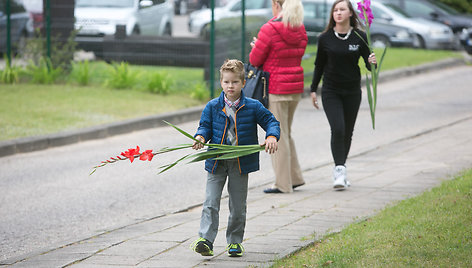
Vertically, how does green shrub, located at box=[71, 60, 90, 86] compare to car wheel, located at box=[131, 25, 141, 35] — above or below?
below

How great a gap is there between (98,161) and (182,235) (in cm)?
401

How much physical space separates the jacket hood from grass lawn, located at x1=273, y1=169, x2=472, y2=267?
6.58ft

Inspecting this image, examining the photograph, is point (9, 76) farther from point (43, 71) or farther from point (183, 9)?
point (183, 9)

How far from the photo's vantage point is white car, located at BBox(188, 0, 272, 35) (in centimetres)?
1494

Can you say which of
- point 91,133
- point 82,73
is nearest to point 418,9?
point 82,73

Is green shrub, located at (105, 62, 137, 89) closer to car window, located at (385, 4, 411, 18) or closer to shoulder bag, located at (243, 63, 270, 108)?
shoulder bag, located at (243, 63, 270, 108)

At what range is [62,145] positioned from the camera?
11.2 meters

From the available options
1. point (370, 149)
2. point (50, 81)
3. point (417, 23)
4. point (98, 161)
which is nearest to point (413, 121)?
point (370, 149)

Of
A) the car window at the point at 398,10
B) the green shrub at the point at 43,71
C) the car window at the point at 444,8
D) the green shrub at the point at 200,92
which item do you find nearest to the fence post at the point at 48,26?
the green shrub at the point at 43,71

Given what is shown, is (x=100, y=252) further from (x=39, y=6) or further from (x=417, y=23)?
(x=417, y=23)

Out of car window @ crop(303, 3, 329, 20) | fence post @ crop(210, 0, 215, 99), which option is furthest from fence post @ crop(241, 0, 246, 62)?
car window @ crop(303, 3, 329, 20)

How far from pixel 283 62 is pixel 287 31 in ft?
1.01

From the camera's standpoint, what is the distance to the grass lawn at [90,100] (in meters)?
12.1

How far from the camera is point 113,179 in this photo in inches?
358
